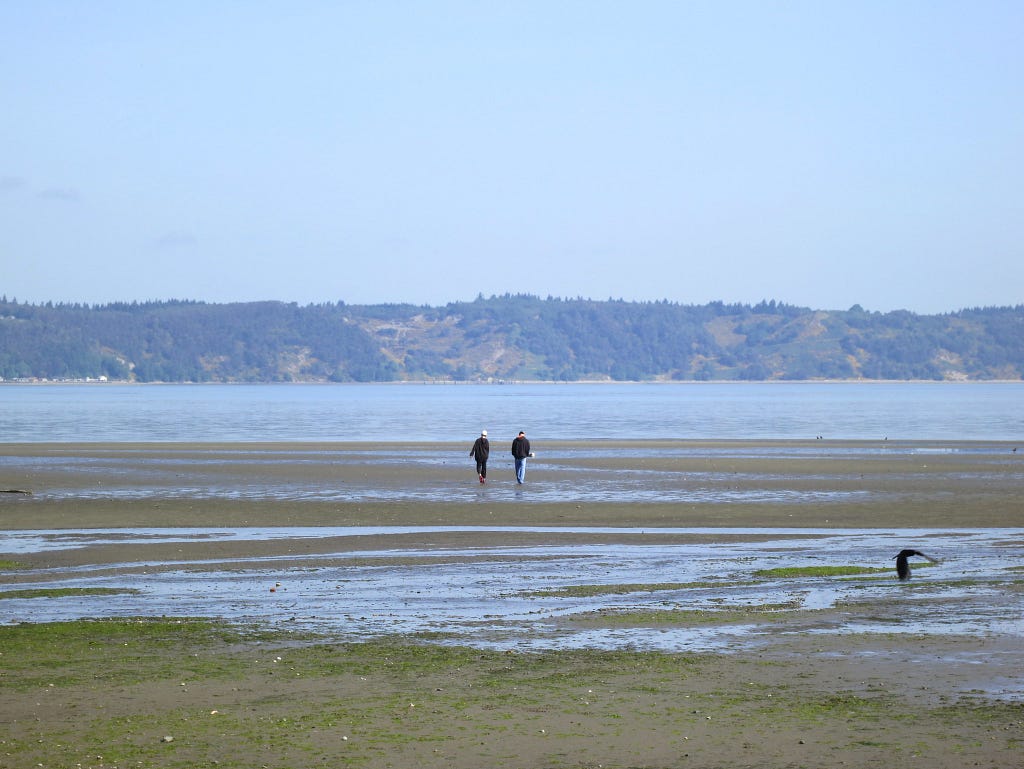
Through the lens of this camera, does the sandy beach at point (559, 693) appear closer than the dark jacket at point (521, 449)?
Yes

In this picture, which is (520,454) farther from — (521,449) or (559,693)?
(559,693)

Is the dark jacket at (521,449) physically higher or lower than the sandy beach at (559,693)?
higher

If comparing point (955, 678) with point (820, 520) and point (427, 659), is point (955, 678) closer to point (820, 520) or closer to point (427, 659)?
point (427, 659)

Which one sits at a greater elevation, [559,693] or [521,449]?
[521,449]

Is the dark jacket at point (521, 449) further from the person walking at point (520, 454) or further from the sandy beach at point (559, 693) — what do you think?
the sandy beach at point (559, 693)

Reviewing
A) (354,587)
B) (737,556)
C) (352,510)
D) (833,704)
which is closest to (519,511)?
(352,510)

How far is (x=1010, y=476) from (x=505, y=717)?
35071 millimetres

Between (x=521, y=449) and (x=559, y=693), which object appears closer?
(x=559, y=693)

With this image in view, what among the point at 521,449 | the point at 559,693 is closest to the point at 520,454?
the point at 521,449

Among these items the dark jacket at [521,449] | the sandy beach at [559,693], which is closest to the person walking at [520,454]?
the dark jacket at [521,449]

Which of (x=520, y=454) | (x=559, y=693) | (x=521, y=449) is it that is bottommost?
(x=559, y=693)

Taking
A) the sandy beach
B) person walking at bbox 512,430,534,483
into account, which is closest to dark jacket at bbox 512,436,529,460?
person walking at bbox 512,430,534,483

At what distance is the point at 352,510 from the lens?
31.4 meters

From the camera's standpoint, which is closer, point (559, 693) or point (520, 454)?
point (559, 693)
